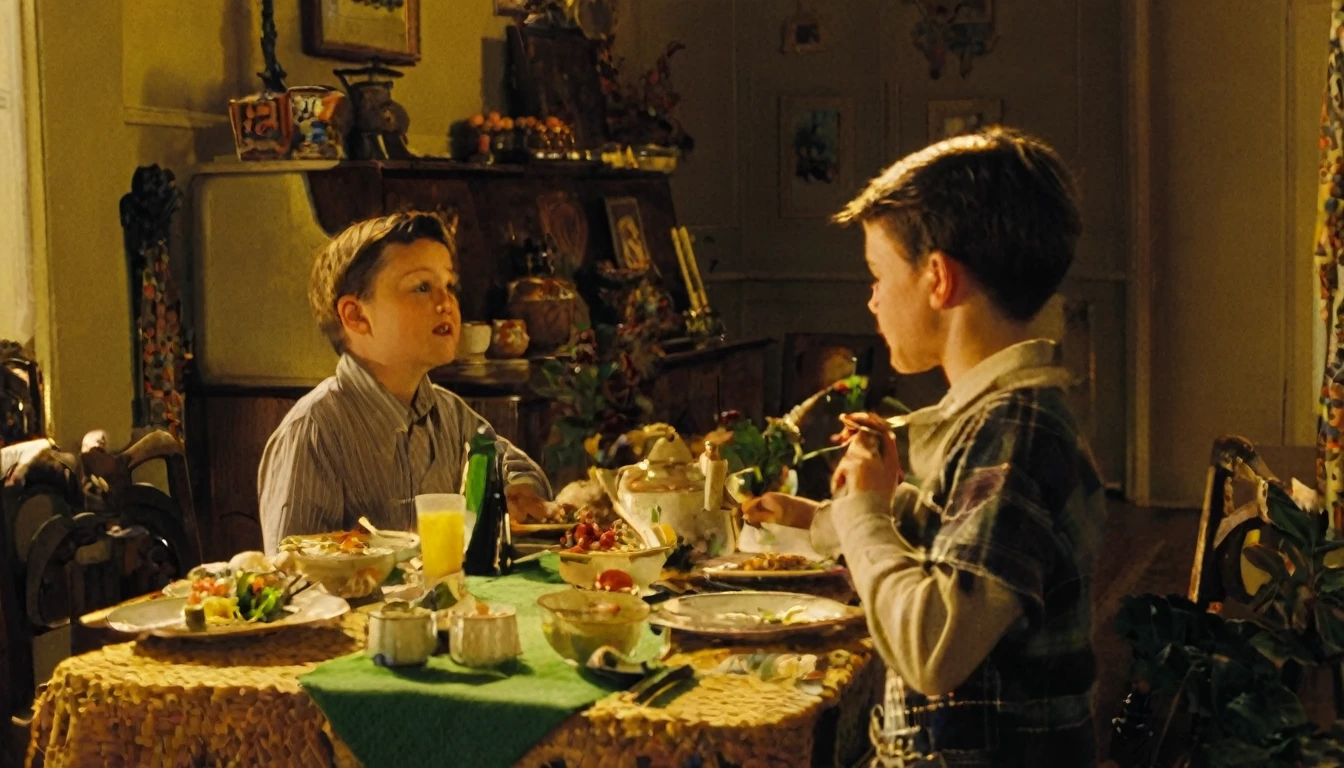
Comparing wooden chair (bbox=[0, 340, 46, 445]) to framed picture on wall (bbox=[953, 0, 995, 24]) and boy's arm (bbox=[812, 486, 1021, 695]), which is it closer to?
boy's arm (bbox=[812, 486, 1021, 695])

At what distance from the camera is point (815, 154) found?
852cm

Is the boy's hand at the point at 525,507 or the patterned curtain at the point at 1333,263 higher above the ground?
the patterned curtain at the point at 1333,263

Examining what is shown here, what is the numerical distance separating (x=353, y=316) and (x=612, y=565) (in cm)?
84

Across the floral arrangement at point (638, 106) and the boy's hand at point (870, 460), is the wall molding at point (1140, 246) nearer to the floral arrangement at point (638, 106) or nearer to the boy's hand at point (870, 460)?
the floral arrangement at point (638, 106)

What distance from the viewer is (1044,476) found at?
5.46ft

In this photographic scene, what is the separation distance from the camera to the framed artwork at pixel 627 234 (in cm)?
595

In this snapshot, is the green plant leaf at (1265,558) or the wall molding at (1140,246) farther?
the wall molding at (1140,246)

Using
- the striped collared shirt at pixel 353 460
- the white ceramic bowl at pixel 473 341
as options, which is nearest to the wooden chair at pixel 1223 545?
the striped collared shirt at pixel 353 460

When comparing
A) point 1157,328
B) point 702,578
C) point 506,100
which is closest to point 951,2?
point 1157,328

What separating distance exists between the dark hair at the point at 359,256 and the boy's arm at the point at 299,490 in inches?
8.2

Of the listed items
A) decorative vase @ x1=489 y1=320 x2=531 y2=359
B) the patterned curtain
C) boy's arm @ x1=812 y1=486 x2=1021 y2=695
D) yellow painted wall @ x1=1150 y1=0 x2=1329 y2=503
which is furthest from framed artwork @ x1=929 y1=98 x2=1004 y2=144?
boy's arm @ x1=812 y1=486 x2=1021 y2=695

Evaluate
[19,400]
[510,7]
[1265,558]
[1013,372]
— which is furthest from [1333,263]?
[510,7]

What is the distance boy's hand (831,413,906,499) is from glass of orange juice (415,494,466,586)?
711 millimetres

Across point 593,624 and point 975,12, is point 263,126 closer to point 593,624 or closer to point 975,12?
point 593,624
